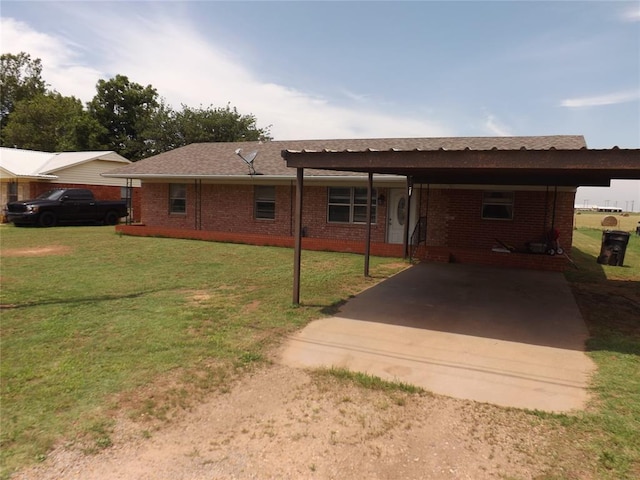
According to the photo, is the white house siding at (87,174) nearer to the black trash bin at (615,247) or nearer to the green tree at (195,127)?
the green tree at (195,127)

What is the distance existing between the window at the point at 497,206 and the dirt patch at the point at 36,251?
12572 mm

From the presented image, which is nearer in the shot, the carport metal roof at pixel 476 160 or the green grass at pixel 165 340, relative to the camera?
the green grass at pixel 165 340

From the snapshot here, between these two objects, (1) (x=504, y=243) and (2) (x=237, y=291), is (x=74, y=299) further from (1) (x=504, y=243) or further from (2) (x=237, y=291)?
(1) (x=504, y=243)

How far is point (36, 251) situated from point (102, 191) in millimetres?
16942

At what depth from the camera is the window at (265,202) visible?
1714 centimetres

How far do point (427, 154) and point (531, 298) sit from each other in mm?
4219

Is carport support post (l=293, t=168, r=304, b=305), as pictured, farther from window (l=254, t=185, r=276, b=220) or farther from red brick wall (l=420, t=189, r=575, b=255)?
window (l=254, t=185, r=276, b=220)

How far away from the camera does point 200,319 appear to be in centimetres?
629

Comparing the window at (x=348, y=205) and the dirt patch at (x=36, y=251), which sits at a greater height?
the window at (x=348, y=205)

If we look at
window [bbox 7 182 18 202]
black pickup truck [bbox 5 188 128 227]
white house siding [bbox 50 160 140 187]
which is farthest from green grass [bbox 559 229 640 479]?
window [bbox 7 182 18 202]

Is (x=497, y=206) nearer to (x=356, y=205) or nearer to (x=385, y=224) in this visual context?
(x=385, y=224)

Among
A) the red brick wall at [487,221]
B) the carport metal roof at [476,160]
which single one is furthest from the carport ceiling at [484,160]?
the red brick wall at [487,221]

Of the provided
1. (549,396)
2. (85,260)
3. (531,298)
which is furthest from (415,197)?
(549,396)

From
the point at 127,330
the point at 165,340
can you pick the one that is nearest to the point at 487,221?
the point at 165,340
